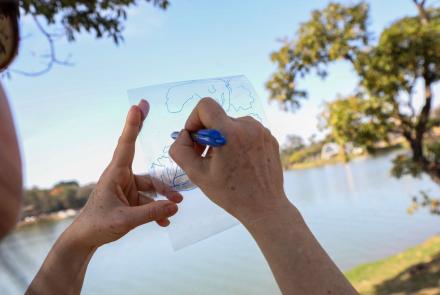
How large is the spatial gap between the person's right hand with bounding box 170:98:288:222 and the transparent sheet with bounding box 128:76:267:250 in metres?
0.25

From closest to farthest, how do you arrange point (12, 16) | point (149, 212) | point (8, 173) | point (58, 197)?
point (8, 173)
point (12, 16)
point (149, 212)
point (58, 197)

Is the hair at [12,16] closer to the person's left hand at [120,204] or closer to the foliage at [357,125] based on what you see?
the person's left hand at [120,204]

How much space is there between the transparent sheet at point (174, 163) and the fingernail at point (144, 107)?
0.04 feet

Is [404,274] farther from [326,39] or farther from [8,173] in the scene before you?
[8,173]

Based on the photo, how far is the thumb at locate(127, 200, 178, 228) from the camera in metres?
1.05

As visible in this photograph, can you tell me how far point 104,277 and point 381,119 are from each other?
12.1 ft

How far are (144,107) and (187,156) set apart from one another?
295 mm

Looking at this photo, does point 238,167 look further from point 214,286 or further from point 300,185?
point 300,185

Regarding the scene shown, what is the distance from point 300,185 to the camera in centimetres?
1545

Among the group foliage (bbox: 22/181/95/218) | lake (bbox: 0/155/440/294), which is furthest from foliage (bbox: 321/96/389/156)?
foliage (bbox: 22/181/95/218)

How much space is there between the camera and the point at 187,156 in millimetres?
927

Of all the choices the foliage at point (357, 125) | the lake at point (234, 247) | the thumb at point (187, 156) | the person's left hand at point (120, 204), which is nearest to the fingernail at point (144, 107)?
the person's left hand at point (120, 204)

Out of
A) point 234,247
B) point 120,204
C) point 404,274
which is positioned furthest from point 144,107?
point 404,274

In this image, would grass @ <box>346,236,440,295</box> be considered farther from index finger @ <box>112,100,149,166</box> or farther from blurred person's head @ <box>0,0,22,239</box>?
blurred person's head @ <box>0,0,22,239</box>
